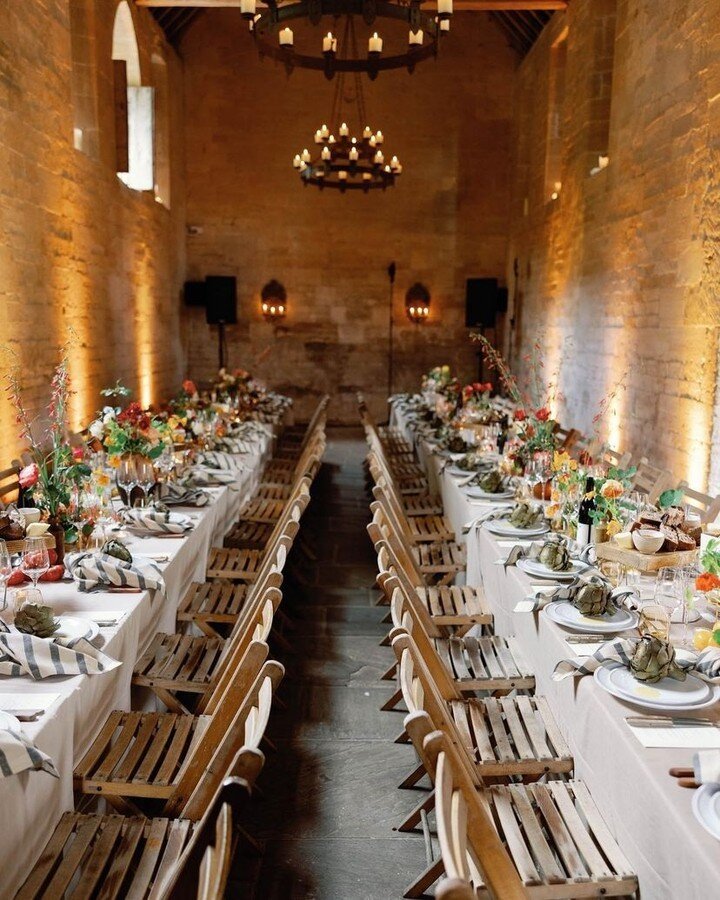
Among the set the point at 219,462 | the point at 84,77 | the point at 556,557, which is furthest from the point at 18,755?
the point at 84,77

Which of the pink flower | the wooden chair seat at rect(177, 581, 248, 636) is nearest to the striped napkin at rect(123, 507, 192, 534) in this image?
the wooden chair seat at rect(177, 581, 248, 636)

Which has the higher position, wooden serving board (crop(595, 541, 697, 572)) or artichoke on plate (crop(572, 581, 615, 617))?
wooden serving board (crop(595, 541, 697, 572))

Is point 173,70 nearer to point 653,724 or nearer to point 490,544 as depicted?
point 490,544

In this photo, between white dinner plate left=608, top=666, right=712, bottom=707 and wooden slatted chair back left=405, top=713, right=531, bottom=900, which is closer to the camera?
wooden slatted chair back left=405, top=713, right=531, bottom=900

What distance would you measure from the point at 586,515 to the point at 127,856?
2.21 m

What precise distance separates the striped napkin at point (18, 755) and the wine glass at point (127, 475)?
2159mm

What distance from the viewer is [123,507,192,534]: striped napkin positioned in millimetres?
3666

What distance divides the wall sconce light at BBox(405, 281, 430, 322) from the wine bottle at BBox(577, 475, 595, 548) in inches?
420

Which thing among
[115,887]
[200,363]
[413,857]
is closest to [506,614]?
[413,857]

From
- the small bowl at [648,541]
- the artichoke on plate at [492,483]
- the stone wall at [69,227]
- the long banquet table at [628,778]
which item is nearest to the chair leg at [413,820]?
the long banquet table at [628,778]

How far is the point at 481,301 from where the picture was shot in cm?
1361

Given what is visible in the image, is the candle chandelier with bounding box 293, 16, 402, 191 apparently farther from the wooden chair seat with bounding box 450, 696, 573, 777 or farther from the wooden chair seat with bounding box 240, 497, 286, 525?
the wooden chair seat with bounding box 450, 696, 573, 777

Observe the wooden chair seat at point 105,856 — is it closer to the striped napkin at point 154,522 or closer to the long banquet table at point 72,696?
the long banquet table at point 72,696

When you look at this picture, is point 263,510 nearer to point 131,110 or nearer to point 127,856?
point 127,856
